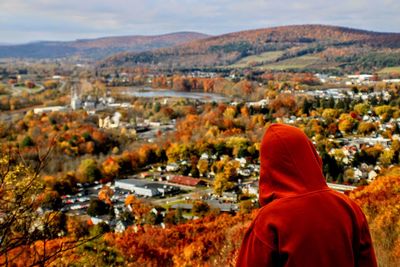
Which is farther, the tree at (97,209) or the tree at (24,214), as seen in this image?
the tree at (97,209)

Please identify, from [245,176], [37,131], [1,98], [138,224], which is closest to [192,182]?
[245,176]

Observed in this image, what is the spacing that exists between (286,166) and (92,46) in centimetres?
13152

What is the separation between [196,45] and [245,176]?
68858 millimetres

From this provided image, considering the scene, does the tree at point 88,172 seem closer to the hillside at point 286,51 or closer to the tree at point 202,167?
the tree at point 202,167

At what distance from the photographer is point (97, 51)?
392 ft

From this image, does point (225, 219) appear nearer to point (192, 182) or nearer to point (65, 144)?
point (192, 182)

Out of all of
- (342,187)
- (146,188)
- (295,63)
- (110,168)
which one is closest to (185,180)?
(146,188)

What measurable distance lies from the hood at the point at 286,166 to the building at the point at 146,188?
1155 centimetres

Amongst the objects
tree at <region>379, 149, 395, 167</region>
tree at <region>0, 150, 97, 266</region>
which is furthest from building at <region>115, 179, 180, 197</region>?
tree at <region>0, 150, 97, 266</region>

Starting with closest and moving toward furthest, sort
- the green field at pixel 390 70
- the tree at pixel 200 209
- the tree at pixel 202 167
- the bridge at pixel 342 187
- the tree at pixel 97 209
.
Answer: the tree at pixel 200 209 < the tree at pixel 97 209 < the bridge at pixel 342 187 < the tree at pixel 202 167 < the green field at pixel 390 70

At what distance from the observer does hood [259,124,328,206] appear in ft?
3.01

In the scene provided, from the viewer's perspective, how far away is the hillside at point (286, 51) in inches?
2086

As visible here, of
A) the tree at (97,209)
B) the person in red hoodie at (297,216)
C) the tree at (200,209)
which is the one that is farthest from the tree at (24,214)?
the tree at (97,209)

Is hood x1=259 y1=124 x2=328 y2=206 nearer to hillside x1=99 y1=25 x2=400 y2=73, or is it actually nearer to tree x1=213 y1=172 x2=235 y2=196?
tree x1=213 y1=172 x2=235 y2=196
